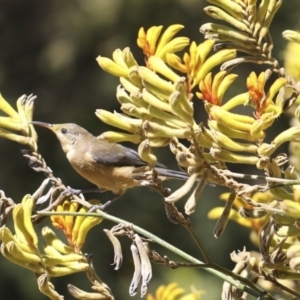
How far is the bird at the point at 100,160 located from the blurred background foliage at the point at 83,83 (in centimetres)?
198

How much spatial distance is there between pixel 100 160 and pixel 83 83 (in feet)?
12.7

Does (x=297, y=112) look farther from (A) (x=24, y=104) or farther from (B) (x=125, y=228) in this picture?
(A) (x=24, y=104)

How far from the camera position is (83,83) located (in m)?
6.22

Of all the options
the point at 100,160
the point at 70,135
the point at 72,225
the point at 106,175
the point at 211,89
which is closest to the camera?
the point at 211,89

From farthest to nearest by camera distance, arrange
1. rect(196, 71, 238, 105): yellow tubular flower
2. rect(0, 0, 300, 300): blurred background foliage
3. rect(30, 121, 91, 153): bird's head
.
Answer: rect(0, 0, 300, 300): blurred background foliage, rect(30, 121, 91, 153): bird's head, rect(196, 71, 238, 105): yellow tubular flower

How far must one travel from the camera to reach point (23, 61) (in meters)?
→ 6.45

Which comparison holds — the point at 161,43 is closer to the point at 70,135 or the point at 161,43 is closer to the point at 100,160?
the point at 100,160

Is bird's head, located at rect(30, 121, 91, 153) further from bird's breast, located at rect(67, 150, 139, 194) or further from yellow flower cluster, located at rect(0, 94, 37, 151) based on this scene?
yellow flower cluster, located at rect(0, 94, 37, 151)

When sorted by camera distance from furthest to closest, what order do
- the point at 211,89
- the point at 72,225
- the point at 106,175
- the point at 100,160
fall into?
1. the point at 100,160
2. the point at 106,175
3. the point at 72,225
4. the point at 211,89

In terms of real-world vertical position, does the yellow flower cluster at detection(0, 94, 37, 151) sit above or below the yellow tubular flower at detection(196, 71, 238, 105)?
below

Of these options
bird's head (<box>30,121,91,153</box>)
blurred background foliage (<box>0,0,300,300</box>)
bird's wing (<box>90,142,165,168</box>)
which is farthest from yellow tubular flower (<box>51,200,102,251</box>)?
blurred background foliage (<box>0,0,300,300</box>)

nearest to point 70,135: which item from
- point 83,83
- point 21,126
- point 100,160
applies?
point 100,160

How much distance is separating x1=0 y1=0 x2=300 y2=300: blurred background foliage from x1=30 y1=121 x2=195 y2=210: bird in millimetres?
1976

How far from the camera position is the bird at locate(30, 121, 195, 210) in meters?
2.19
